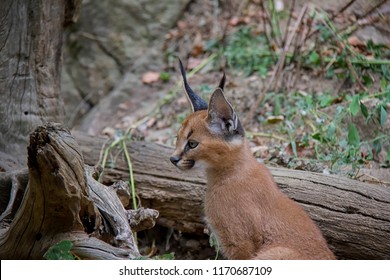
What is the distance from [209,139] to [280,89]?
138 inches

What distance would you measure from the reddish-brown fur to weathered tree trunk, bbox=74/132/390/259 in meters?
0.57

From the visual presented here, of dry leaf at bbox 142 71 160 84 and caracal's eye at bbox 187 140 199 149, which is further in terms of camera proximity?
dry leaf at bbox 142 71 160 84

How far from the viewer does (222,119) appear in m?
4.86

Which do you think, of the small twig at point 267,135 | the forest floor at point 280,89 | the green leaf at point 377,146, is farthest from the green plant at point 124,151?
the green leaf at point 377,146

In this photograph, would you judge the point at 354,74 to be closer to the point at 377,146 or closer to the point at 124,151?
the point at 377,146

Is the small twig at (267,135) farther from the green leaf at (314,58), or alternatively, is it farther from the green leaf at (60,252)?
the green leaf at (60,252)

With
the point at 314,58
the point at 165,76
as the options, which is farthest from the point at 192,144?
the point at 165,76

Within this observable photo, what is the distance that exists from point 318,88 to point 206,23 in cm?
258

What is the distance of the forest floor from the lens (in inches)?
254

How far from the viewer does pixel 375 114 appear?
6.43m

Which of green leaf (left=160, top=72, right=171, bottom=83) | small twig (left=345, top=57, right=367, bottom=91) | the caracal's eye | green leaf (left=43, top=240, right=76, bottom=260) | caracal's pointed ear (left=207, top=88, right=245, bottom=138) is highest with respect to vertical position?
small twig (left=345, top=57, right=367, bottom=91)

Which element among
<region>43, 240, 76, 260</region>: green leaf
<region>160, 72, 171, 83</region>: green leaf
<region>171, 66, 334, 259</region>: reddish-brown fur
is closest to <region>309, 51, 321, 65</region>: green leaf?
<region>160, 72, 171, 83</region>: green leaf

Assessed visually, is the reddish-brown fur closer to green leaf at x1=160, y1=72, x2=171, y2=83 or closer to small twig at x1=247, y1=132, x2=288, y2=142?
small twig at x1=247, y1=132, x2=288, y2=142

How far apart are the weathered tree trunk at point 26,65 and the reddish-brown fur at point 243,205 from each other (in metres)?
2.01
